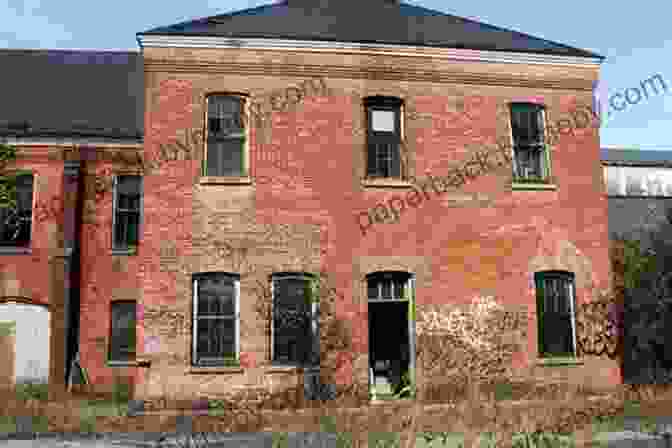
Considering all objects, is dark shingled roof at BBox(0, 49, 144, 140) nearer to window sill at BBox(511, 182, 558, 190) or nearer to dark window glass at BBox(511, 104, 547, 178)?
dark window glass at BBox(511, 104, 547, 178)

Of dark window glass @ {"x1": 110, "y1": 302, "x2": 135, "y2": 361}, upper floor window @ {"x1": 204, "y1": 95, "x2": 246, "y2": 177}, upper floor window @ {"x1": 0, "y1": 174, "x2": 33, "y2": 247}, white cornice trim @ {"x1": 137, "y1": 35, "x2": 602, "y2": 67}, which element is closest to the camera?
white cornice trim @ {"x1": 137, "y1": 35, "x2": 602, "y2": 67}

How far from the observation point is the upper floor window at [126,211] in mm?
20203

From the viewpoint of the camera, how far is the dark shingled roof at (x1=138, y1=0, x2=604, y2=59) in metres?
14.8

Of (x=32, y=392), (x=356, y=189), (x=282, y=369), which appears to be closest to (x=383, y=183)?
(x=356, y=189)

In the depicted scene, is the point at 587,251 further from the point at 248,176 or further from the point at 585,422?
the point at 248,176

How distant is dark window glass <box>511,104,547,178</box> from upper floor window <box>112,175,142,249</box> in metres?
11.6

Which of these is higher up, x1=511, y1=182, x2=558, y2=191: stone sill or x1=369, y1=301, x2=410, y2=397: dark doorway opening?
x1=511, y1=182, x2=558, y2=191: stone sill

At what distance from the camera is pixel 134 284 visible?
779 inches

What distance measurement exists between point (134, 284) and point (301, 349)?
798 centimetres

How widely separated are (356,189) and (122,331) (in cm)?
963

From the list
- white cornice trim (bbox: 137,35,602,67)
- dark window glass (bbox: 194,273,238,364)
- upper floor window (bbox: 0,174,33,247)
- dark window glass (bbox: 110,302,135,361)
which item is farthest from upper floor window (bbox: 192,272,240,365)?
upper floor window (bbox: 0,174,33,247)

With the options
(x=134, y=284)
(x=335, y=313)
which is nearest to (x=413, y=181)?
(x=335, y=313)

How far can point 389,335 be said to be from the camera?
15789 mm

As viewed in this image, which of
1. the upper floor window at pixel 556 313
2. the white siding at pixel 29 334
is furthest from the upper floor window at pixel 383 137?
the white siding at pixel 29 334
